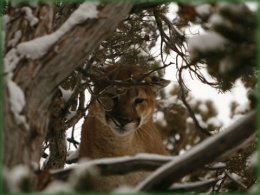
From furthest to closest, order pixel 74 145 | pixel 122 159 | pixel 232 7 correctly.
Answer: pixel 74 145 → pixel 122 159 → pixel 232 7

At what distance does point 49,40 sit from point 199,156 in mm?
1109

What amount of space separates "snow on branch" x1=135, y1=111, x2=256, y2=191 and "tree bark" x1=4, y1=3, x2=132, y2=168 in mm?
726

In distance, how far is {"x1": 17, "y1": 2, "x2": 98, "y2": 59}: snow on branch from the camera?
10.8 ft

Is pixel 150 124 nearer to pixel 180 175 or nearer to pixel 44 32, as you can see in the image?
pixel 44 32

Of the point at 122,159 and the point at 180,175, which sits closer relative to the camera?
the point at 180,175

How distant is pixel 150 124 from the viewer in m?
6.14

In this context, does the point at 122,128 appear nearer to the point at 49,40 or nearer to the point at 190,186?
the point at 49,40

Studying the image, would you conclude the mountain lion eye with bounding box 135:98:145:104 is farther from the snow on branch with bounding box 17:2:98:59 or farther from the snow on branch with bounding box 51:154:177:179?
the snow on branch with bounding box 51:154:177:179

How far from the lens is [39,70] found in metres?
3.26

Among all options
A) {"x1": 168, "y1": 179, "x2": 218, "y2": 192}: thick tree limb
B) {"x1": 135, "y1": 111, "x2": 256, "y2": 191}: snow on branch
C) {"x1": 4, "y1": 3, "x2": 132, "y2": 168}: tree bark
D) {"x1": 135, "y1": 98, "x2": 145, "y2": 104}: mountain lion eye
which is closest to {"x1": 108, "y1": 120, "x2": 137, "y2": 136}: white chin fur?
{"x1": 135, "y1": 98, "x2": 145, "y2": 104}: mountain lion eye

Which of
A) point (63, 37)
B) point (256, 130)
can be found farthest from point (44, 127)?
point (256, 130)

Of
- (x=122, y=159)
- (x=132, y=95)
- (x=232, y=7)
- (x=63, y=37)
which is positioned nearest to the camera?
(x=232, y=7)

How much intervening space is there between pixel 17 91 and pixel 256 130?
126cm

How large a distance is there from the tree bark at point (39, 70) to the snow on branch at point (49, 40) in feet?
0.06
